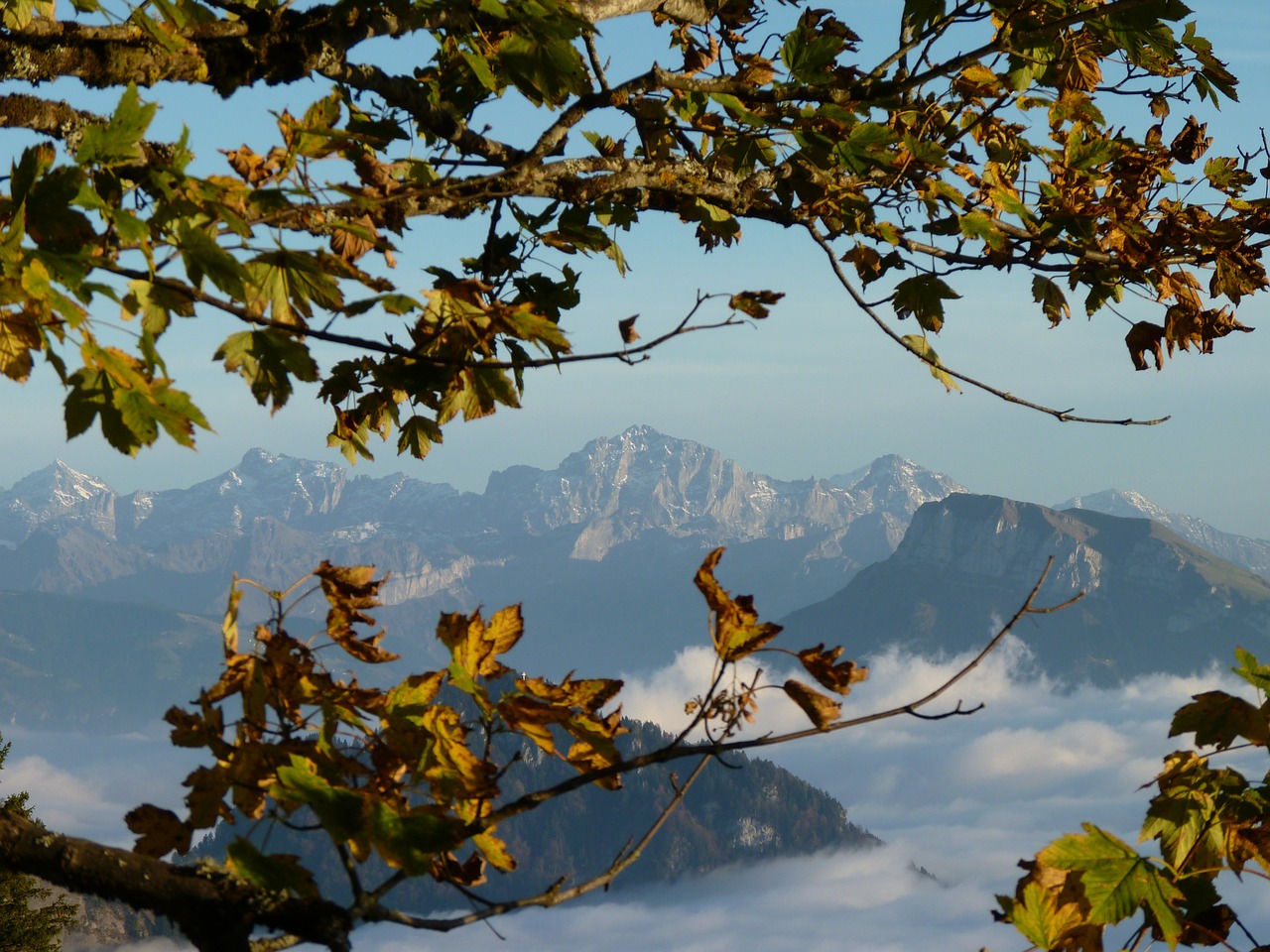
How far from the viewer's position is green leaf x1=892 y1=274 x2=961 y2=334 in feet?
24.9

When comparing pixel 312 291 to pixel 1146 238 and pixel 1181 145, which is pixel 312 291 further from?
pixel 1181 145

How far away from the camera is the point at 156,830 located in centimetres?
372

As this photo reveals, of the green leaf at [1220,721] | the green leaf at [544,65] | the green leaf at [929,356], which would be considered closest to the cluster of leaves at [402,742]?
the green leaf at [1220,721]

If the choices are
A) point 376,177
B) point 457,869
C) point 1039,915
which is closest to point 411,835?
point 457,869

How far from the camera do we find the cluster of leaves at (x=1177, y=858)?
3865 millimetres

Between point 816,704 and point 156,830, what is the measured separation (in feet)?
7.39

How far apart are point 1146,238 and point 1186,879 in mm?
4666

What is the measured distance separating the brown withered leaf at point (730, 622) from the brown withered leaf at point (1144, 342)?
17.3 feet

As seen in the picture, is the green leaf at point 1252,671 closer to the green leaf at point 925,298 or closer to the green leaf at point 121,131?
the green leaf at point 925,298

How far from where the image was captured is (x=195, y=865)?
3373 mm

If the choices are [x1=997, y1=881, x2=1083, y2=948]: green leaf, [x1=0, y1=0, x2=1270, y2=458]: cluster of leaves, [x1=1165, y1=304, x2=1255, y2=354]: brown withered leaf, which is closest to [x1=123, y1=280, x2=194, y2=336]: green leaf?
[x1=0, y1=0, x2=1270, y2=458]: cluster of leaves

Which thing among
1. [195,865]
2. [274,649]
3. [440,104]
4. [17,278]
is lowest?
[195,865]

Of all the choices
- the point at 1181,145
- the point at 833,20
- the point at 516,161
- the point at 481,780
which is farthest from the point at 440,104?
the point at 1181,145

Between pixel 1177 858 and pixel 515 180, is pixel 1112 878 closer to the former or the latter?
pixel 1177 858
